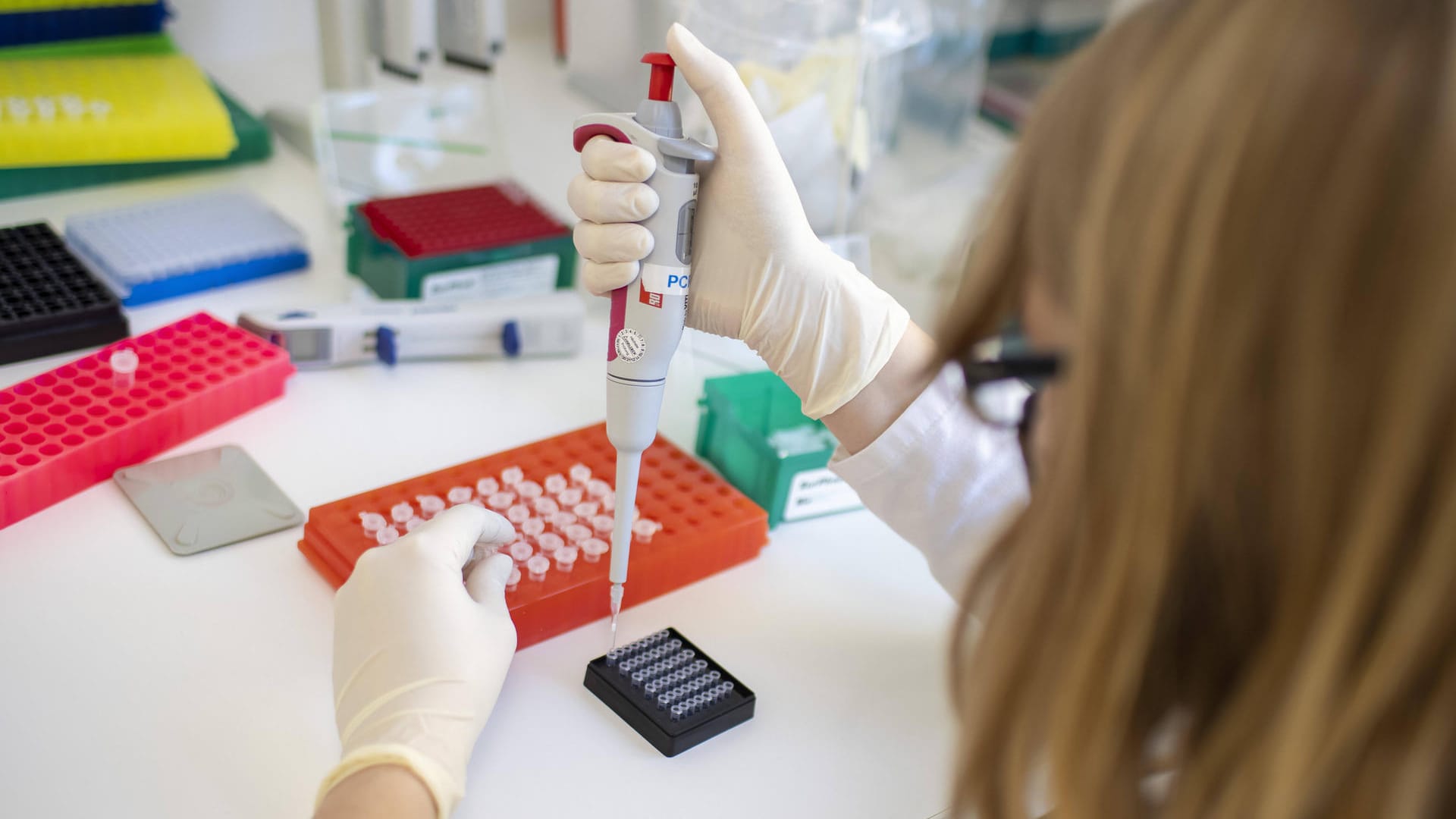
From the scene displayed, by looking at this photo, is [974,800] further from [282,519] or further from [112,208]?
[112,208]

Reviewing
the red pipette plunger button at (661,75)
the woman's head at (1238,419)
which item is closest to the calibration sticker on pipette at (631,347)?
the red pipette plunger button at (661,75)

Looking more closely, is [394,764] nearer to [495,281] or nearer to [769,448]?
[769,448]

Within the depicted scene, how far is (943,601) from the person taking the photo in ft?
2.94

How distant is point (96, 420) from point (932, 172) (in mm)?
950

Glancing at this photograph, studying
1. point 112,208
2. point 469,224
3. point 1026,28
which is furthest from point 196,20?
point 1026,28

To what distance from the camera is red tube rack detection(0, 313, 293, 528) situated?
0.84 metres

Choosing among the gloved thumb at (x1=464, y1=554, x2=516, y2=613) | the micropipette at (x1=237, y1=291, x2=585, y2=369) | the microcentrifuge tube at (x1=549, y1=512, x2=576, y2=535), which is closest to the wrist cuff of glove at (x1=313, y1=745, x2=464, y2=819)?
the gloved thumb at (x1=464, y1=554, x2=516, y2=613)

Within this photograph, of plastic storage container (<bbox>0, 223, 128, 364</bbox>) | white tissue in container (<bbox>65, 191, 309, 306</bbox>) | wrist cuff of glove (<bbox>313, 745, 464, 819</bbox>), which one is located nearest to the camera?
wrist cuff of glove (<bbox>313, 745, 464, 819</bbox>)

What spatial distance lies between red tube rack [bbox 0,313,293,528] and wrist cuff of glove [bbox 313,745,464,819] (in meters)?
0.36

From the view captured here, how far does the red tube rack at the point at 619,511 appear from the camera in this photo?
31.2 inches

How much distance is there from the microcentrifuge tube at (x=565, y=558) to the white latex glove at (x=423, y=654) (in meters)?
0.04

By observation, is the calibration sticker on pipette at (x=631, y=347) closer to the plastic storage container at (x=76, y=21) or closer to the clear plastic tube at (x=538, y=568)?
the clear plastic tube at (x=538, y=568)

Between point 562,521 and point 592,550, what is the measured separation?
40 millimetres

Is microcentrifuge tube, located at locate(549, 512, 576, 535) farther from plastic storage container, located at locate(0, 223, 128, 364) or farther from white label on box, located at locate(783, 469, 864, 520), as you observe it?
plastic storage container, located at locate(0, 223, 128, 364)
